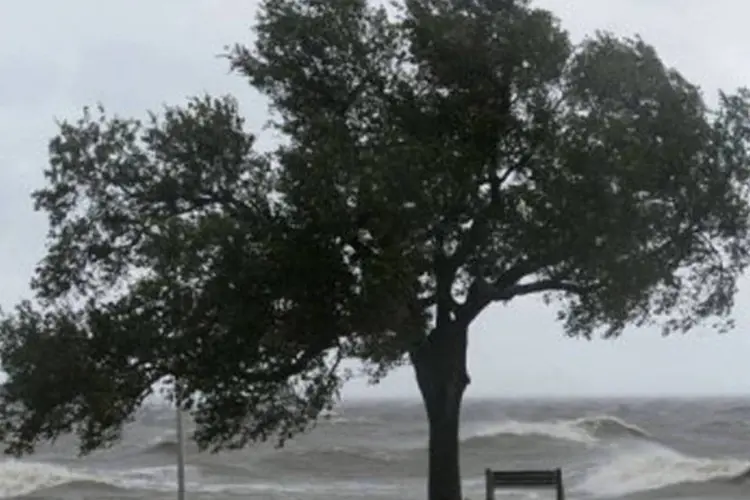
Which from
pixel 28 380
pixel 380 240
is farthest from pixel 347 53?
pixel 28 380

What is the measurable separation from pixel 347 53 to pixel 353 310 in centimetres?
408

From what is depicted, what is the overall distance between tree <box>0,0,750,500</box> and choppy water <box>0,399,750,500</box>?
767 inches

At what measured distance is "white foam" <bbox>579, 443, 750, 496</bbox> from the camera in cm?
4666

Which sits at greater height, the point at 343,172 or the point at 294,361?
the point at 343,172

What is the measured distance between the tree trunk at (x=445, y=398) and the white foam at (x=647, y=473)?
24.7 metres

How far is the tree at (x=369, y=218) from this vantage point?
57.1ft

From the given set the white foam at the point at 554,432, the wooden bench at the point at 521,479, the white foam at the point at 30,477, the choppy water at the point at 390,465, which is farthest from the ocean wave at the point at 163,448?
the wooden bench at the point at 521,479

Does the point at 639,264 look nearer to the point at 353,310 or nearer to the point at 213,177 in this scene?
the point at 353,310

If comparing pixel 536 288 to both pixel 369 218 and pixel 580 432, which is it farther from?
pixel 580 432

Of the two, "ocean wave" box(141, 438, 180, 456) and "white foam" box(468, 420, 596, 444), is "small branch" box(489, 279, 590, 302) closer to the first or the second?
"ocean wave" box(141, 438, 180, 456)

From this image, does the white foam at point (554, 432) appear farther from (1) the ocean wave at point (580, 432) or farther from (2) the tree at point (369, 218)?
(2) the tree at point (369, 218)

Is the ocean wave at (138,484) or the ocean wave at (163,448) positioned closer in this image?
the ocean wave at (138,484)

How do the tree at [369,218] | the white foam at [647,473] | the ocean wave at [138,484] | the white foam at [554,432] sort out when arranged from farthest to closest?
1. the white foam at [554,432]
2. the ocean wave at [138,484]
3. the white foam at [647,473]
4. the tree at [369,218]

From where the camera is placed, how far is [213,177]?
65.0ft
